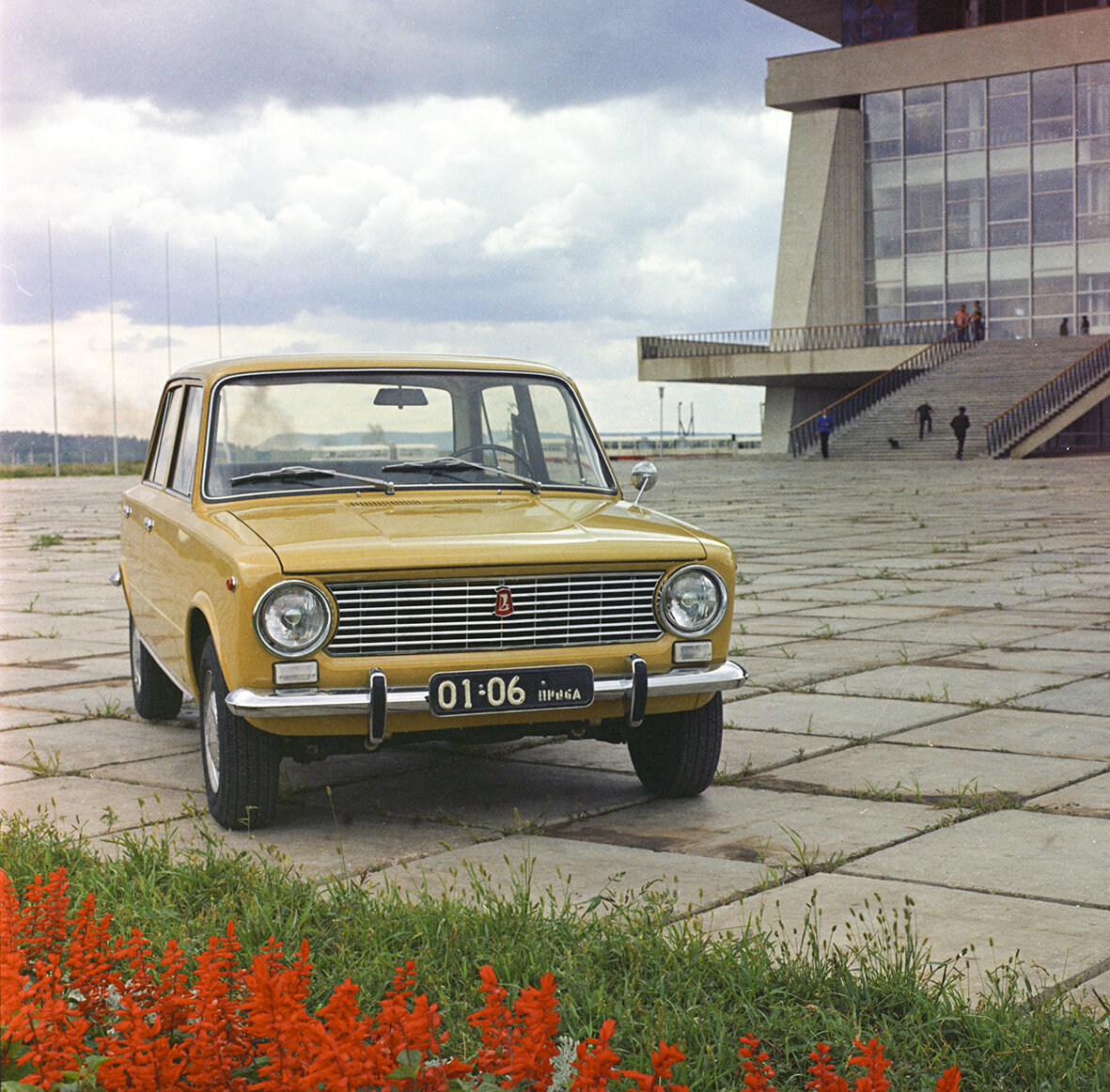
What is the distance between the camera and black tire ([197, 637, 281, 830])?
5.06 metres

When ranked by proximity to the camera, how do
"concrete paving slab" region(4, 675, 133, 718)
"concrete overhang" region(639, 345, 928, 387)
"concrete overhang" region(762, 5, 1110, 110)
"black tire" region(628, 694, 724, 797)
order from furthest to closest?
"concrete overhang" region(639, 345, 928, 387) < "concrete overhang" region(762, 5, 1110, 110) < "concrete paving slab" region(4, 675, 133, 718) < "black tire" region(628, 694, 724, 797)

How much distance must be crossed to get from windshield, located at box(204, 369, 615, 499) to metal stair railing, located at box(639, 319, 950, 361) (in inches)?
1996

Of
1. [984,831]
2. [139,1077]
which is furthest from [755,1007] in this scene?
[984,831]

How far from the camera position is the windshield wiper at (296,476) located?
602cm

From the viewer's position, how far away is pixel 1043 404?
4447 cm

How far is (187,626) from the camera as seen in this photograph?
5.64 metres

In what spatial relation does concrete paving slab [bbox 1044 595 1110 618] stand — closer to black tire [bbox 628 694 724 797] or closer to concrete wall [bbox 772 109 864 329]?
black tire [bbox 628 694 724 797]

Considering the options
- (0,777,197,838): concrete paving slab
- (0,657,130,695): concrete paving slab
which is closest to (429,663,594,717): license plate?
(0,777,197,838): concrete paving slab

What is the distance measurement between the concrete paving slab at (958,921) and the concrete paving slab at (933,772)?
1157 millimetres

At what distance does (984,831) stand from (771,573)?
9.05m

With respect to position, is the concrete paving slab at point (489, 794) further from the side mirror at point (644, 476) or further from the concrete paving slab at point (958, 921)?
the side mirror at point (644, 476)

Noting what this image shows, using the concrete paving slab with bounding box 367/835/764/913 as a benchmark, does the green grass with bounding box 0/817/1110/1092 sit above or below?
above

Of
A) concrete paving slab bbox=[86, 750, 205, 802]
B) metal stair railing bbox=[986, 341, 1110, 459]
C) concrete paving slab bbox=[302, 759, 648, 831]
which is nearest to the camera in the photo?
concrete paving slab bbox=[302, 759, 648, 831]

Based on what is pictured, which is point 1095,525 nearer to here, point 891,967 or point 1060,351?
point 891,967
